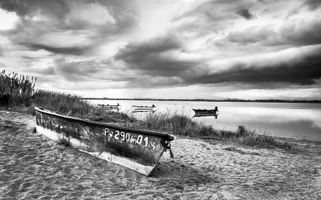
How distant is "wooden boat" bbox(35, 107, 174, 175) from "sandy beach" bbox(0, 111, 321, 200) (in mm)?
187

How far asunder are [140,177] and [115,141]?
957 mm

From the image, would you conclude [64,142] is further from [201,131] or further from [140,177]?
[201,131]

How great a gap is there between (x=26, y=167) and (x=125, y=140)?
187cm

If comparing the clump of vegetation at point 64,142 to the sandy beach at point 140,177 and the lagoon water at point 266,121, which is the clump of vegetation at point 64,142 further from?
the lagoon water at point 266,121

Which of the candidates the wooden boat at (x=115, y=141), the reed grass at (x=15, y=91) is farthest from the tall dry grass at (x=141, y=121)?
the wooden boat at (x=115, y=141)

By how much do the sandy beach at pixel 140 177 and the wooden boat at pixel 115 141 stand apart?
0.61 ft

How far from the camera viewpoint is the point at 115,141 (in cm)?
466

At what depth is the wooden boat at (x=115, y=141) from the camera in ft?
13.6

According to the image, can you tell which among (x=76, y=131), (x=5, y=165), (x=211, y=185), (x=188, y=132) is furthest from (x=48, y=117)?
(x=188, y=132)

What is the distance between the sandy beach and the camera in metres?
3.43

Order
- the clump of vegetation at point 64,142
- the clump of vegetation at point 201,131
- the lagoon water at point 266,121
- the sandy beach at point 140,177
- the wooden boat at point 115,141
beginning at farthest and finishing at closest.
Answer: the lagoon water at point 266,121 → the clump of vegetation at point 201,131 → the clump of vegetation at point 64,142 → the wooden boat at point 115,141 → the sandy beach at point 140,177

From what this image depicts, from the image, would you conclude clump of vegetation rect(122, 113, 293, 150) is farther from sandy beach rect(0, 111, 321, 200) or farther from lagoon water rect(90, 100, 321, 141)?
sandy beach rect(0, 111, 321, 200)

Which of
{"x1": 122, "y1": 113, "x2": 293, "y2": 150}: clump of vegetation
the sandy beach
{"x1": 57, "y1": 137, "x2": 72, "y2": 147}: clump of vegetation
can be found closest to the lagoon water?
{"x1": 122, "y1": 113, "x2": 293, "y2": 150}: clump of vegetation

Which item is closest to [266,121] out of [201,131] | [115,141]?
[201,131]
